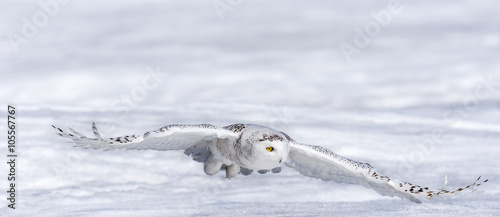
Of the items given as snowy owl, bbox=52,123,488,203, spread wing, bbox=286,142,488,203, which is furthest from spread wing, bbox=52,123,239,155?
spread wing, bbox=286,142,488,203

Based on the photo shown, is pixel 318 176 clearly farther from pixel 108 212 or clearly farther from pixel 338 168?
pixel 108 212

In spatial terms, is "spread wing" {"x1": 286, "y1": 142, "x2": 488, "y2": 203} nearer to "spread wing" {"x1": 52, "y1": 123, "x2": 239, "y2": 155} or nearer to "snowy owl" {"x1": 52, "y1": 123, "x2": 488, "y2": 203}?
"snowy owl" {"x1": 52, "y1": 123, "x2": 488, "y2": 203}

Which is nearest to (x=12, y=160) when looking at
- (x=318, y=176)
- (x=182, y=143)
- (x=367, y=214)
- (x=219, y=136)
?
(x=182, y=143)

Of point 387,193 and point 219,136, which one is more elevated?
point 219,136

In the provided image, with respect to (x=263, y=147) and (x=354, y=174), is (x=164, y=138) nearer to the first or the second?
(x=263, y=147)

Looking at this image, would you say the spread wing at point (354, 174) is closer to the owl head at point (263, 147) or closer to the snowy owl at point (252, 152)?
the snowy owl at point (252, 152)
